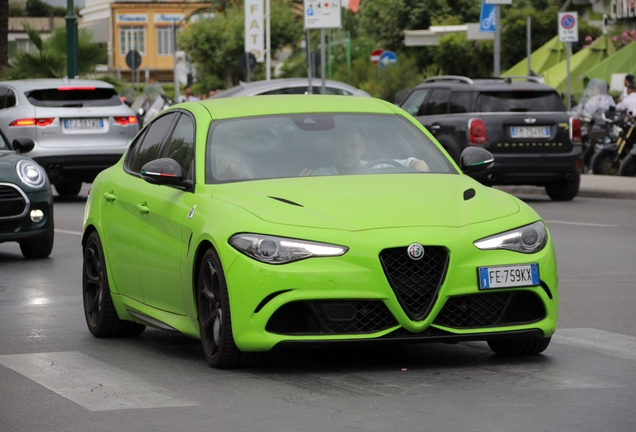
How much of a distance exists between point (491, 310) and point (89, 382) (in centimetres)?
196

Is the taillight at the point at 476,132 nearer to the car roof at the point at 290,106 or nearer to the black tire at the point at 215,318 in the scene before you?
the car roof at the point at 290,106

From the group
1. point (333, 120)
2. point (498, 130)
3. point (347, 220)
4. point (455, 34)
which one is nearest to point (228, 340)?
point (347, 220)

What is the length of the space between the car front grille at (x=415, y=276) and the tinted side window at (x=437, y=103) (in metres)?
15.0

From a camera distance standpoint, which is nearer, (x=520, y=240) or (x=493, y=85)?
(x=520, y=240)

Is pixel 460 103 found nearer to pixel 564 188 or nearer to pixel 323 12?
pixel 564 188

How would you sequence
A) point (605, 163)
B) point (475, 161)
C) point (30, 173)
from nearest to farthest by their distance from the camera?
point (475, 161) < point (30, 173) < point (605, 163)

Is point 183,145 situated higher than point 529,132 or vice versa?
point 183,145

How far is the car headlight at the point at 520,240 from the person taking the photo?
735 centimetres

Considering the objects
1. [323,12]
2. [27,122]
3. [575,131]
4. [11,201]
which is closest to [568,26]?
[323,12]

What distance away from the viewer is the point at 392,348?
831 cm

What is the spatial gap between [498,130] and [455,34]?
35.3m

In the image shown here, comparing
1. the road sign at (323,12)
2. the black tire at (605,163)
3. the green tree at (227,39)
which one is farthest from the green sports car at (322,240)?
the green tree at (227,39)

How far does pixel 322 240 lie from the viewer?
7.18 m

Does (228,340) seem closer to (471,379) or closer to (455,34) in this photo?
(471,379)
